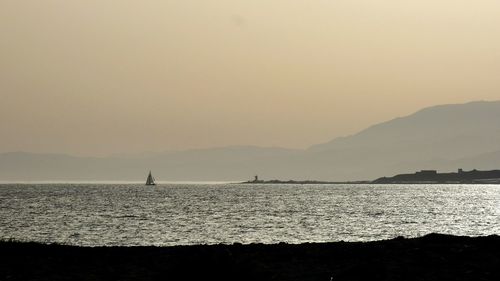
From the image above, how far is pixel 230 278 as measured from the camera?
15727mm

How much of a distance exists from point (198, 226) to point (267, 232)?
11.2 metres

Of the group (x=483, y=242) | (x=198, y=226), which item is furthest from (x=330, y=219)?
(x=483, y=242)

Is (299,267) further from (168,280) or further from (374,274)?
(168,280)

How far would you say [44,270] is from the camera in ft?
59.9

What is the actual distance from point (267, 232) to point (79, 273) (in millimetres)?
55202

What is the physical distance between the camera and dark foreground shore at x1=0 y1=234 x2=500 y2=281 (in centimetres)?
1677

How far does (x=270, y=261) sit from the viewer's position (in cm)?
1897

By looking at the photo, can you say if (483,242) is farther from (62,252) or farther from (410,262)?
(62,252)

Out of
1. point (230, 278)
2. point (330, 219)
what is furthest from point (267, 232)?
point (230, 278)

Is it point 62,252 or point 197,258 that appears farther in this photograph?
point 62,252

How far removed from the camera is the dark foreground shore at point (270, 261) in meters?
16.8

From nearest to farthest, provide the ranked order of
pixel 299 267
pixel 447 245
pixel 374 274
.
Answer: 1. pixel 374 274
2. pixel 299 267
3. pixel 447 245

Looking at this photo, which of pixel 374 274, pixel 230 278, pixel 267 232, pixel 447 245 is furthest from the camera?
pixel 267 232

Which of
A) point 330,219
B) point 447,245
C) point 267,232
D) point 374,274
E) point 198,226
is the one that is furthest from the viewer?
point 330,219
